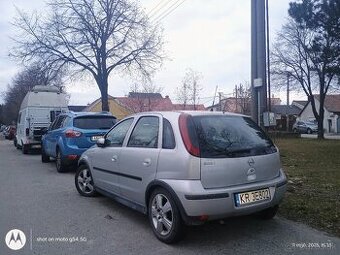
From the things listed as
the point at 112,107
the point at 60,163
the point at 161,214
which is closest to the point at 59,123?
the point at 60,163

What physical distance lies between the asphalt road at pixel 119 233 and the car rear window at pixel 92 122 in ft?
11.9

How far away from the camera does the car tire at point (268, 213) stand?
566 cm

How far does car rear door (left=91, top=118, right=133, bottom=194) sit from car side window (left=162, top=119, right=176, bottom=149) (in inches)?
43.9

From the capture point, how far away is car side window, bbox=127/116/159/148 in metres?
5.38

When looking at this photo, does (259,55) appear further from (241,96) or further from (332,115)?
(332,115)

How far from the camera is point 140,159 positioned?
5.40 m

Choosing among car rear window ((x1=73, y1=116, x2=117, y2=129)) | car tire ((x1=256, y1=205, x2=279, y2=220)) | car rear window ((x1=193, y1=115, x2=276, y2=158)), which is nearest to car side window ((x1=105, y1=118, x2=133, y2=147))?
car rear window ((x1=193, y1=115, x2=276, y2=158))

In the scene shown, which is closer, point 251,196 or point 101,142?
point 251,196

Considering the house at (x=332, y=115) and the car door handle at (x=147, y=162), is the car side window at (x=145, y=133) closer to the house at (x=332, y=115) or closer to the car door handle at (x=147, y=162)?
the car door handle at (x=147, y=162)

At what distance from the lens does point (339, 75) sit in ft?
50.9

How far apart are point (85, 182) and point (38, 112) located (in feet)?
41.8

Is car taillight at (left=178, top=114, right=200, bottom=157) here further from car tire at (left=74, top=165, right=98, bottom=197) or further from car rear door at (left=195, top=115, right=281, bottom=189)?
car tire at (left=74, top=165, right=98, bottom=197)

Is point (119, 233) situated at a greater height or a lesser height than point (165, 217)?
lesser

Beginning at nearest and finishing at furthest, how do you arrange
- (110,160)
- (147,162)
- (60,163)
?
(147,162)
(110,160)
(60,163)
